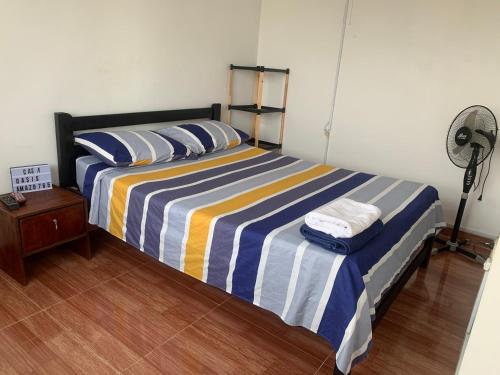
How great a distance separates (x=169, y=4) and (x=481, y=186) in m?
3.06

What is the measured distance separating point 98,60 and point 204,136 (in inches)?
37.9

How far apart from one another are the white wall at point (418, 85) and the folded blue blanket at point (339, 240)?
2.03m

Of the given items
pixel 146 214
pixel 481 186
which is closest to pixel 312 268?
pixel 146 214

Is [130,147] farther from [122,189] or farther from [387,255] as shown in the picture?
[387,255]

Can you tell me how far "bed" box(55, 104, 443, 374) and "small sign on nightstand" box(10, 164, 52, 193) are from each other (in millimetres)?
147

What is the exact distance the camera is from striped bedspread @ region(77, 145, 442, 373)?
1.58m

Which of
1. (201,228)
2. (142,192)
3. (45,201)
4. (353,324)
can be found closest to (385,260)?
(353,324)

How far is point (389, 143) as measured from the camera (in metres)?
3.60

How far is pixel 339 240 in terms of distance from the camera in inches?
62.7

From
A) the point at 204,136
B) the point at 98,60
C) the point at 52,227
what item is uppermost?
the point at 98,60

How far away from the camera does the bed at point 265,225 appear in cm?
159

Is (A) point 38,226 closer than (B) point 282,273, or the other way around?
(B) point 282,273

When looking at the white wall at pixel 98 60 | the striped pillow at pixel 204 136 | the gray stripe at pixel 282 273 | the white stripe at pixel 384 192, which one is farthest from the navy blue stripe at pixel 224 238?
the white wall at pixel 98 60

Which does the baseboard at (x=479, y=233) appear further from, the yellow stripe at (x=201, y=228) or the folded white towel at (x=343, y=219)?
the yellow stripe at (x=201, y=228)
